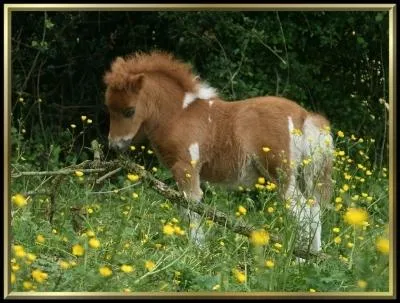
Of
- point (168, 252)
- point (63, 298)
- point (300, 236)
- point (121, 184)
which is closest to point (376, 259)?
point (300, 236)

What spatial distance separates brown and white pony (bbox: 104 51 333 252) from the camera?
645 cm

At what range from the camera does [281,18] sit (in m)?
8.09

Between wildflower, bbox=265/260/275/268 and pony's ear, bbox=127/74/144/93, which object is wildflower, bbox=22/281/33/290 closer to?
wildflower, bbox=265/260/275/268

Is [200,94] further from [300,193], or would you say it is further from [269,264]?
[269,264]

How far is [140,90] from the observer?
21.2ft

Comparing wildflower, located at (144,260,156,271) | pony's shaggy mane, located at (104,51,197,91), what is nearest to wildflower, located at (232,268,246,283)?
wildflower, located at (144,260,156,271)

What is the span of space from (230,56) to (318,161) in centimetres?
248

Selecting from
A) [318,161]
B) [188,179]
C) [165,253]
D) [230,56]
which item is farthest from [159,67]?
[165,253]

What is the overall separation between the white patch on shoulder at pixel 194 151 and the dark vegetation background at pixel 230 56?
4.88ft

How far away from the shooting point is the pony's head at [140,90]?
21.2ft

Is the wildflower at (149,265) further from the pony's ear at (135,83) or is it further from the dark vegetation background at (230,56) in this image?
the dark vegetation background at (230,56)

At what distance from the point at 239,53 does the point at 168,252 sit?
3.58 m

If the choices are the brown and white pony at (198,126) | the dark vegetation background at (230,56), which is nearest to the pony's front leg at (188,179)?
the brown and white pony at (198,126)

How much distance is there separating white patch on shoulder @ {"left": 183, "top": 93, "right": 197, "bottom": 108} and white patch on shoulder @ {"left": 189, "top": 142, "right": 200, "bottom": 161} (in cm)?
38
